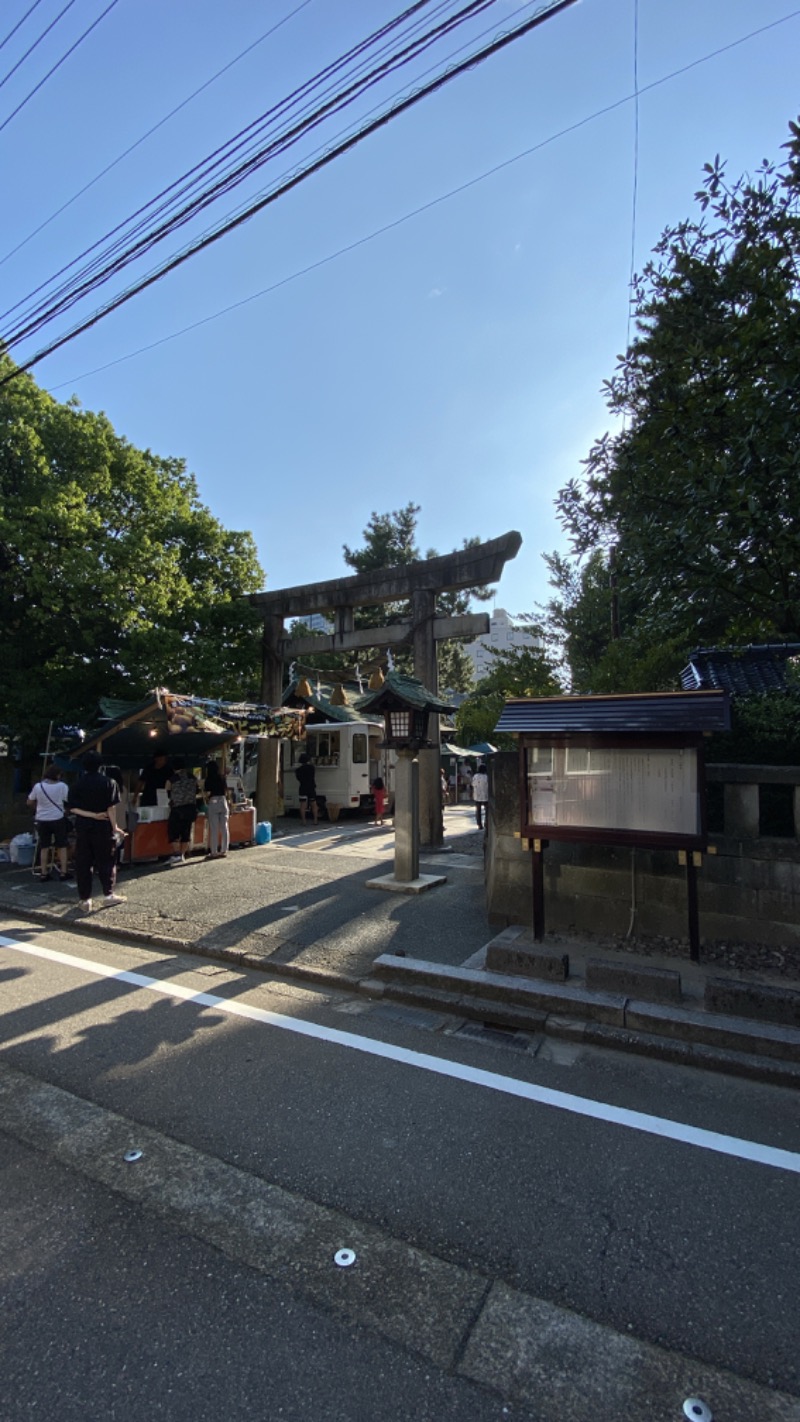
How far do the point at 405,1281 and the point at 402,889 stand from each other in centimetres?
595

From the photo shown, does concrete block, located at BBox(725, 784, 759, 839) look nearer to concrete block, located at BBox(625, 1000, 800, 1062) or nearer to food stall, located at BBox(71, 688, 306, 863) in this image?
concrete block, located at BBox(625, 1000, 800, 1062)

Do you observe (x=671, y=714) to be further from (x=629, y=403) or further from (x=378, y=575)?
(x=378, y=575)

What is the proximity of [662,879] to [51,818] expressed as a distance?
855 cm

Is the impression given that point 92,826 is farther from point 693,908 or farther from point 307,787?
point 307,787

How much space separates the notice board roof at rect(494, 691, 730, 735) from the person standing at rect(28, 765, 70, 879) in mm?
7149

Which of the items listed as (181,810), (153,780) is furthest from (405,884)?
(153,780)

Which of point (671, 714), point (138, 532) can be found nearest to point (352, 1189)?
point (671, 714)

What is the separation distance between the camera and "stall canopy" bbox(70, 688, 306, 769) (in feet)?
32.1

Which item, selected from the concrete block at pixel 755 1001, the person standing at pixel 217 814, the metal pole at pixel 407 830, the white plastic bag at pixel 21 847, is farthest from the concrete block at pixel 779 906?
the white plastic bag at pixel 21 847

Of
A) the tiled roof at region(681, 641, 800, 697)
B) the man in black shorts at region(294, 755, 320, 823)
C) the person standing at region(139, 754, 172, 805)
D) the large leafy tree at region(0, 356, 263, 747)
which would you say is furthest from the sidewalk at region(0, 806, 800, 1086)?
the man in black shorts at region(294, 755, 320, 823)

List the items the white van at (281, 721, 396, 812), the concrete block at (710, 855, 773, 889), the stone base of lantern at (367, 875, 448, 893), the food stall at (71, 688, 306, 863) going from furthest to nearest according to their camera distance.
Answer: the white van at (281, 721, 396, 812) → the food stall at (71, 688, 306, 863) → the stone base of lantern at (367, 875, 448, 893) → the concrete block at (710, 855, 773, 889)

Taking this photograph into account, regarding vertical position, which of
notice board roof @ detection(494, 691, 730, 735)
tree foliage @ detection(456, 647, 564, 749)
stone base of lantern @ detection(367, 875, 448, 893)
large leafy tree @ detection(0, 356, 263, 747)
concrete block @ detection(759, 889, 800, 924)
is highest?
large leafy tree @ detection(0, 356, 263, 747)

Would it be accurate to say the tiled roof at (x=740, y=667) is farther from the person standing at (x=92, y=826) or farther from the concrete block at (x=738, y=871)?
the person standing at (x=92, y=826)

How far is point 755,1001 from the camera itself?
4.23m
